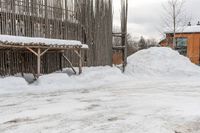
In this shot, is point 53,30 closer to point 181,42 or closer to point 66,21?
point 66,21

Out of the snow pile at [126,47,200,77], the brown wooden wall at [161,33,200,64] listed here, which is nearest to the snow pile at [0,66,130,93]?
the snow pile at [126,47,200,77]

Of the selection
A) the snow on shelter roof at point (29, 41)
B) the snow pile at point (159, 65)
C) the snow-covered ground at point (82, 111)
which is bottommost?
the snow-covered ground at point (82, 111)

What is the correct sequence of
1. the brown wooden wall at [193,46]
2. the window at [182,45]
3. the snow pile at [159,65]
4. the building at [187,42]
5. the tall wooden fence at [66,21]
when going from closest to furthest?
the tall wooden fence at [66,21] < the snow pile at [159,65] < the brown wooden wall at [193,46] < the building at [187,42] < the window at [182,45]

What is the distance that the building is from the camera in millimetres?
43344

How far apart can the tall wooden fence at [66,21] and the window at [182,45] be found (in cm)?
2188

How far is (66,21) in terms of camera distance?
20219mm

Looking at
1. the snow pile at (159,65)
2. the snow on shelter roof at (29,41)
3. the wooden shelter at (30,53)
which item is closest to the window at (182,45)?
the snow pile at (159,65)

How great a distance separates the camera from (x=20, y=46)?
50.8 feet

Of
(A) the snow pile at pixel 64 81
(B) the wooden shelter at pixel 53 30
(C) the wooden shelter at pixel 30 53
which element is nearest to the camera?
(A) the snow pile at pixel 64 81

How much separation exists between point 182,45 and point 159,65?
20352 millimetres

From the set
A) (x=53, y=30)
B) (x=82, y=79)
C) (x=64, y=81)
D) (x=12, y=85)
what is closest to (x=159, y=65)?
(x=82, y=79)

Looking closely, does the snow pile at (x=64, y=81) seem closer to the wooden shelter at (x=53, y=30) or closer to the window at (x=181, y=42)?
the wooden shelter at (x=53, y=30)

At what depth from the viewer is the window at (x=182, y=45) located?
144 ft

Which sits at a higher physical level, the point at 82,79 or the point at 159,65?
the point at 159,65
